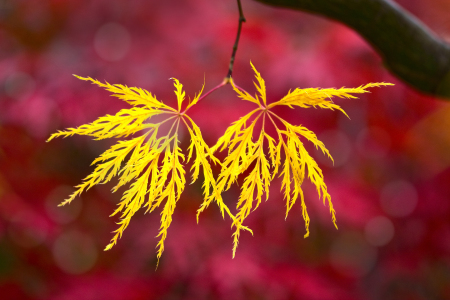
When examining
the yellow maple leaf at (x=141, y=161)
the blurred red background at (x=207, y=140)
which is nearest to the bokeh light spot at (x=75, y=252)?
the blurred red background at (x=207, y=140)

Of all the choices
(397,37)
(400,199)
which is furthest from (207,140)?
(400,199)

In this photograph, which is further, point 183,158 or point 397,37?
point 397,37

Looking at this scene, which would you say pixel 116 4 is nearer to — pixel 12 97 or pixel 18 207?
pixel 12 97

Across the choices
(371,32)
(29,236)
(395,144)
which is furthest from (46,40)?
(395,144)

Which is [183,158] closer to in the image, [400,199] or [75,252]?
[400,199]

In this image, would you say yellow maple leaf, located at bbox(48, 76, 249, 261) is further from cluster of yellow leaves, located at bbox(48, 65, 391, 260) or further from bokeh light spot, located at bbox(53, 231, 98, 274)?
bokeh light spot, located at bbox(53, 231, 98, 274)

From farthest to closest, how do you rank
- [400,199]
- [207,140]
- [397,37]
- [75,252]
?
1. [75,252]
2. [400,199]
3. [207,140]
4. [397,37]

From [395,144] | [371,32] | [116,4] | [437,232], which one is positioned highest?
[371,32]
